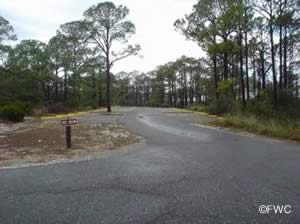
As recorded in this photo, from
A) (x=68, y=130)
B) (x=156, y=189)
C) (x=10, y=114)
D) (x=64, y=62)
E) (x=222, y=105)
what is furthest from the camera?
(x=64, y=62)

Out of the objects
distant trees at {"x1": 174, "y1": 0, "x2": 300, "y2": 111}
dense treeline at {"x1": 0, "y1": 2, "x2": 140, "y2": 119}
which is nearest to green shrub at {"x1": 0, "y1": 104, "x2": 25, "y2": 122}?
dense treeline at {"x1": 0, "y1": 2, "x2": 140, "y2": 119}

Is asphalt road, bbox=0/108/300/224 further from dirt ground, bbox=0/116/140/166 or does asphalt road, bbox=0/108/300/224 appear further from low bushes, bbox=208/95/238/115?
low bushes, bbox=208/95/238/115

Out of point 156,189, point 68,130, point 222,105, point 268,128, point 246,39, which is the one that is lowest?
point 156,189

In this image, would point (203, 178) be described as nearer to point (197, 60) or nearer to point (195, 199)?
point (195, 199)

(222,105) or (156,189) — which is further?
(222,105)

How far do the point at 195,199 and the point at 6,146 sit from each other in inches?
290

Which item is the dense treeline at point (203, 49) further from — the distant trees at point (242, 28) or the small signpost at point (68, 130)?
the small signpost at point (68, 130)

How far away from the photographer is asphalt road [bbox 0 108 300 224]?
3.89 m

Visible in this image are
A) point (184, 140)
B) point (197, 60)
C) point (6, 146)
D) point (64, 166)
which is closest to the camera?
point (64, 166)

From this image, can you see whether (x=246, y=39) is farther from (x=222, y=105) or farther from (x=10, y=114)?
(x=10, y=114)

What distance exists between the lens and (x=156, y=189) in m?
5.03

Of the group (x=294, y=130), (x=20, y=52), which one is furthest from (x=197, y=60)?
(x=294, y=130)

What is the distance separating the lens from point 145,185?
5273 mm

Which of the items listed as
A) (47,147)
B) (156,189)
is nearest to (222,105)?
(47,147)
